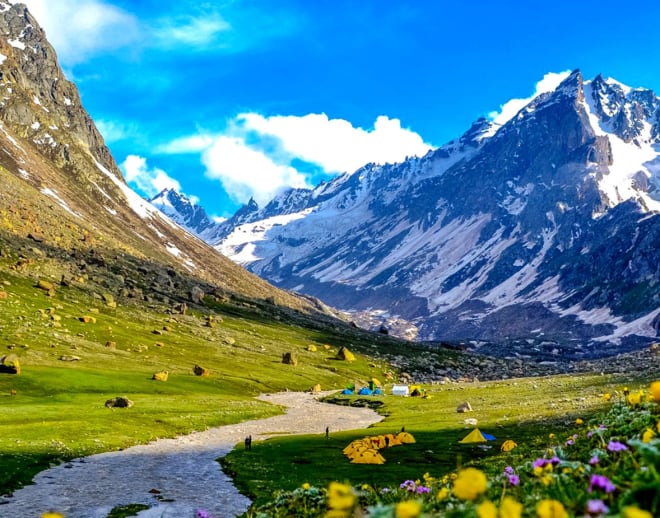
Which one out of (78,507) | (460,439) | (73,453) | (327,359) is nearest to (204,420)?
(73,453)

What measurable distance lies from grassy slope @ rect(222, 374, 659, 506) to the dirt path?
2491mm

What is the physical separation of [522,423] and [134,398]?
61726 millimetres

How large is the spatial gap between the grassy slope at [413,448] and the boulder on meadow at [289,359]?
6114cm

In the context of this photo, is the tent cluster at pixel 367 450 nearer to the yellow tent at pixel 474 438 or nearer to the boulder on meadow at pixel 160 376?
the yellow tent at pixel 474 438

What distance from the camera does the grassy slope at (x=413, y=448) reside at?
42688 mm

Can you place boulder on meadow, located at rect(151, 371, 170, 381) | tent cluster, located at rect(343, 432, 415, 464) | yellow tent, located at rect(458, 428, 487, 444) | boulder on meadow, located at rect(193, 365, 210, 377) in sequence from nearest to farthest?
1. tent cluster, located at rect(343, 432, 415, 464)
2. yellow tent, located at rect(458, 428, 487, 444)
3. boulder on meadow, located at rect(151, 371, 170, 381)
4. boulder on meadow, located at rect(193, 365, 210, 377)

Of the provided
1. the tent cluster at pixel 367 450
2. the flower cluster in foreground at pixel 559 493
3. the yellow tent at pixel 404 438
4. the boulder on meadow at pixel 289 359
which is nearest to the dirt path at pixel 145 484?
the tent cluster at pixel 367 450

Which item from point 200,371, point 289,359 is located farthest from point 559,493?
point 289,359

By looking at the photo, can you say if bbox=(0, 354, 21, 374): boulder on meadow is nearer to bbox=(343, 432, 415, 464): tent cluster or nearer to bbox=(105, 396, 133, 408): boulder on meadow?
bbox=(105, 396, 133, 408): boulder on meadow

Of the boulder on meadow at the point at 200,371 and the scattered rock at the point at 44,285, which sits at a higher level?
the scattered rock at the point at 44,285

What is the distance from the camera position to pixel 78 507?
110 feet

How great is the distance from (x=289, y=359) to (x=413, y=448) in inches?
4553

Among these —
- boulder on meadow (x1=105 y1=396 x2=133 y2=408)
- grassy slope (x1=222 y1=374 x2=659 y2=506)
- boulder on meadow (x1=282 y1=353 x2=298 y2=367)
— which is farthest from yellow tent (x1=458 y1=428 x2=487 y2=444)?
boulder on meadow (x1=282 y1=353 x2=298 y2=367)

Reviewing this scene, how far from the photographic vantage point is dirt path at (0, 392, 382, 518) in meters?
33.2
